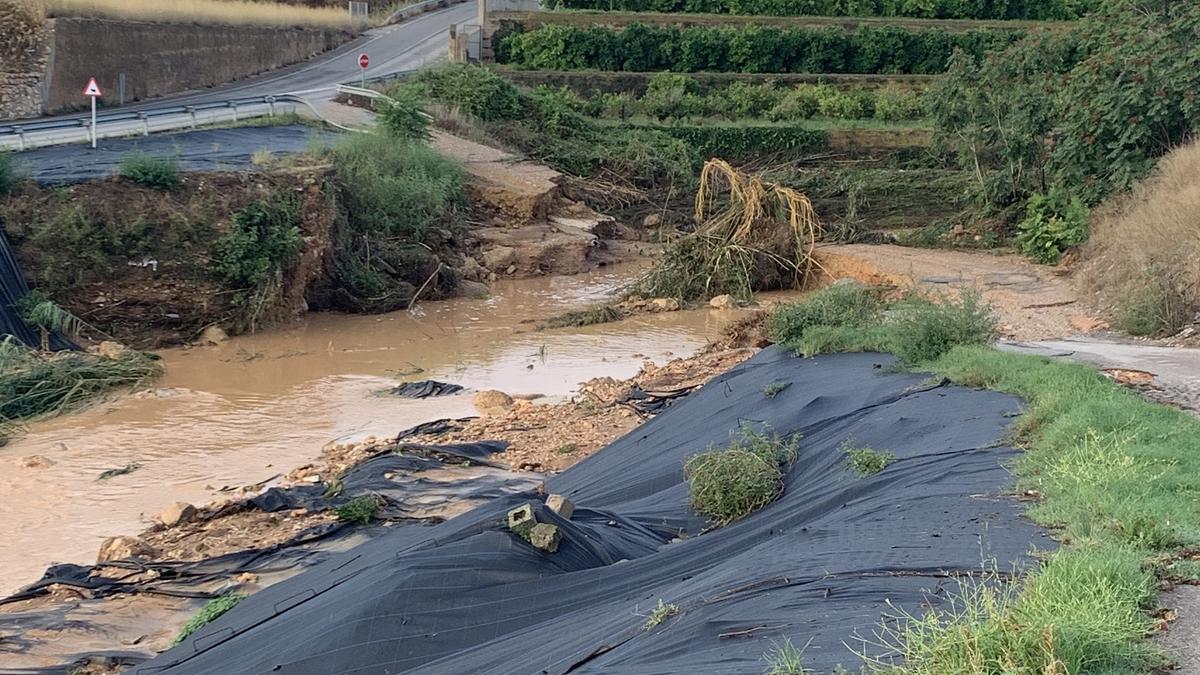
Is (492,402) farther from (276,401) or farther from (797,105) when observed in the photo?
(797,105)

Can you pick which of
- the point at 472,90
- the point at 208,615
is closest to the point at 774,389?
the point at 208,615

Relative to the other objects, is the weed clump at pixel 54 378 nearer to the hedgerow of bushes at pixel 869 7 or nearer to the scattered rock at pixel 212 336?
the scattered rock at pixel 212 336

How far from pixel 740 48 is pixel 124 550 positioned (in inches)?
1203

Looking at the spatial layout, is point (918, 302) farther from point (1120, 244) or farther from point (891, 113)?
point (891, 113)

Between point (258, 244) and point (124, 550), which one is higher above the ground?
point (258, 244)

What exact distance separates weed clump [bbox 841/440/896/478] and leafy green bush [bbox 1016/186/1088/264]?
1273 centimetres

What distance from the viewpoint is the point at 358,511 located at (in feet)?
31.1

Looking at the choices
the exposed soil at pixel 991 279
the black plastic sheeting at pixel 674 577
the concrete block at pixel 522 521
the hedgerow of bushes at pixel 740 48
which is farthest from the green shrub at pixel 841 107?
the concrete block at pixel 522 521

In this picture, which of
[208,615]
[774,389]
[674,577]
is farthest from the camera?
[774,389]

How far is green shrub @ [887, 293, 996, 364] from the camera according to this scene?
10.7 meters

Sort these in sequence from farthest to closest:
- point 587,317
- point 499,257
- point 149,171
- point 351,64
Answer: point 351,64 < point 499,257 < point 587,317 < point 149,171

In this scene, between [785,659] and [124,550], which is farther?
[124,550]

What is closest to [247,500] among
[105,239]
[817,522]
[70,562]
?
[70,562]

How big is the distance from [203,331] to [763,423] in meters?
10.0
